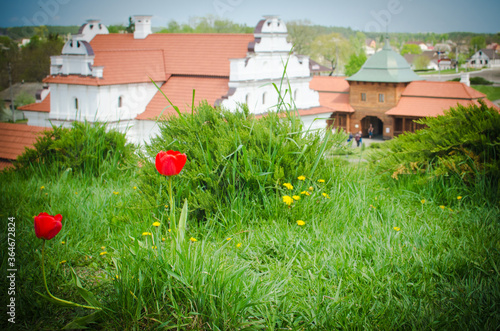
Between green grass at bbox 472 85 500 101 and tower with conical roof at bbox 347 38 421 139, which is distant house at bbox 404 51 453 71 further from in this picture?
green grass at bbox 472 85 500 101

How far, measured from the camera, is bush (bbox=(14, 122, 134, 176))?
5.15 metres

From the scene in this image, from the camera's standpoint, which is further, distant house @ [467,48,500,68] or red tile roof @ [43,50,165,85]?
red tile roof @ [43,50,165,85]

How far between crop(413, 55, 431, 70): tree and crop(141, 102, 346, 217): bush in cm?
3928

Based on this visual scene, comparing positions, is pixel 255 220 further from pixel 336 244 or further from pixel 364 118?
pixel 364 118

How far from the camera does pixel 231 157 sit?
3.63 meters

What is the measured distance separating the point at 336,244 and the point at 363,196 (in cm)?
90

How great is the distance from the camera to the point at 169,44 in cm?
2559

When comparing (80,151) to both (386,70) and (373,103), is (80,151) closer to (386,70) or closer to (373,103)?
(373,103)

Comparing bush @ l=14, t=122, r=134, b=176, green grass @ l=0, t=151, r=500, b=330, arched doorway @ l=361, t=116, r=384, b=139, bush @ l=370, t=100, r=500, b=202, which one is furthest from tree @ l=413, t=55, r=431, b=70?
green grass @ l=0, t=151, r=500, b=330

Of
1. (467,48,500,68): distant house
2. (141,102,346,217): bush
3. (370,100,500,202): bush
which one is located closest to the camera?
(141,102,346,217): bush

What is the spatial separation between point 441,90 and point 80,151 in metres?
27.9

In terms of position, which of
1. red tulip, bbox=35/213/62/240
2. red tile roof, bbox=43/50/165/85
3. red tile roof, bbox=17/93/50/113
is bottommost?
red tulip, bbox=35/213/62/240

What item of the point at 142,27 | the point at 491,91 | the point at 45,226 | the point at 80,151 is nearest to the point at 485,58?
the point at 491,91

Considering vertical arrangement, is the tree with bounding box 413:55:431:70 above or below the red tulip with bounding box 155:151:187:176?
above
